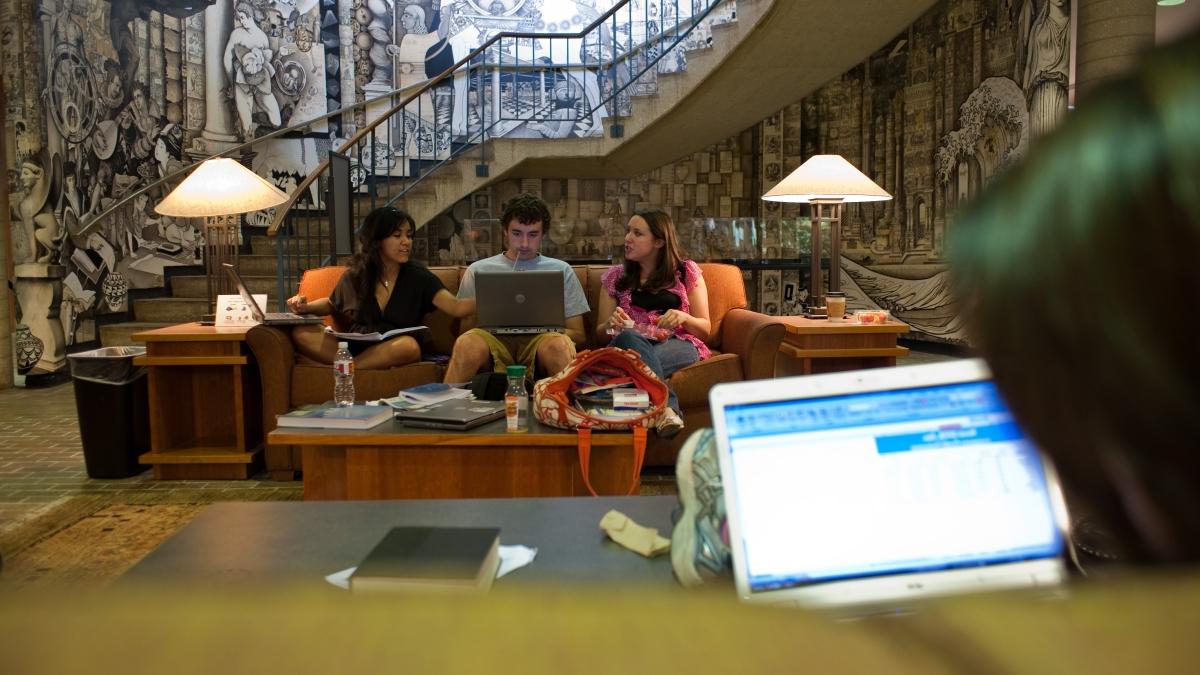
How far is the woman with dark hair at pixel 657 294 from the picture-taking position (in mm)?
3994

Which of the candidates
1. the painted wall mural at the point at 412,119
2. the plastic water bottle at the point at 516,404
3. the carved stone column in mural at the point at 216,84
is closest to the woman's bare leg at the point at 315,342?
the plastic water bottle at the point at 516,404

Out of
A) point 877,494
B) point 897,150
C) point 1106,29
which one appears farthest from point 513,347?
point 897,150

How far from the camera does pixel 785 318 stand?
14.2 feet

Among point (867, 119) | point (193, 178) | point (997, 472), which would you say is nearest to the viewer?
point (997, 472)

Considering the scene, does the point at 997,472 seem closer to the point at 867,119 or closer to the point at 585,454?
the point at 585,454

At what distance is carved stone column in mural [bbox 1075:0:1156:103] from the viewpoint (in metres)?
4.42

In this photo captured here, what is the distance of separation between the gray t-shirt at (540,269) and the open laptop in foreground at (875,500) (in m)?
3.45

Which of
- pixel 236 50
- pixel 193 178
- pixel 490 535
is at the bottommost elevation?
pixel 490 535

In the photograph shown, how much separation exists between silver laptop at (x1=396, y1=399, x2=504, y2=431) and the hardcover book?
0.27ft

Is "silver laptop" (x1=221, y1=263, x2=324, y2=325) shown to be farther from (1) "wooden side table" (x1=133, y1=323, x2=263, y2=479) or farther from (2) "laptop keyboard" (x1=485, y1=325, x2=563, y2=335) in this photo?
(2) "laptop keyboard" (x1=485, y1=325, x2=563, y2=335)

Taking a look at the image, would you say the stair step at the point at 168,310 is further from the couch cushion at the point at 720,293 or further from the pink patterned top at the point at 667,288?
the couch cushion at the point at 720,293

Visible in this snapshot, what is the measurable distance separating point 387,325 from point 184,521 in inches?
56.4

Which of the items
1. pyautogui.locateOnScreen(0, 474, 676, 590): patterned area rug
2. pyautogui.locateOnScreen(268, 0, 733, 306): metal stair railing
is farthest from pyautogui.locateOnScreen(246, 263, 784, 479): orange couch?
pyautogui.locateOnScreen(268, 0, 733, 306): metal stair railing

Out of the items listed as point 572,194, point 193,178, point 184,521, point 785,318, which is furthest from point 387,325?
point 572,194
